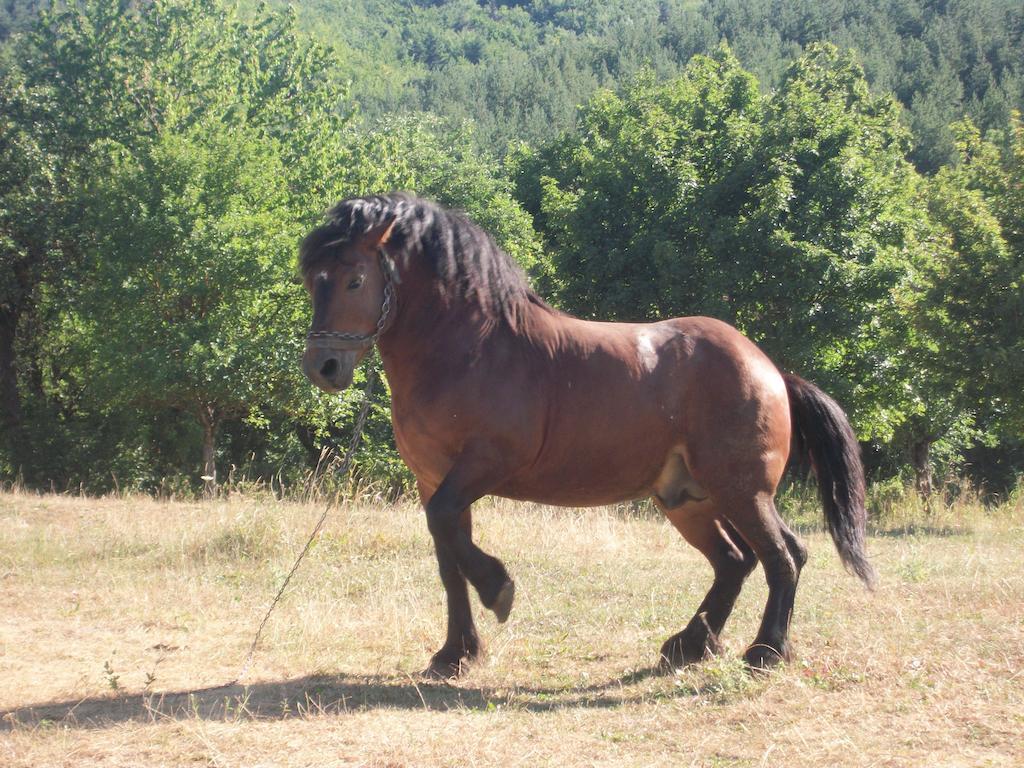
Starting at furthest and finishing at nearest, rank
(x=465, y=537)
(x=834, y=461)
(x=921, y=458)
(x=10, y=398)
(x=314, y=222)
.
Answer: (x=10, y=398) < (x=314, y=222) < (x=921, y=458) < (x=834, y=461) < (x=465, y=537)

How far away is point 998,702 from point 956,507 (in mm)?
10945

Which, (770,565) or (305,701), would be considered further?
(770,565)

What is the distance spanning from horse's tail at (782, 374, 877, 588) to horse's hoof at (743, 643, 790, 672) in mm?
853

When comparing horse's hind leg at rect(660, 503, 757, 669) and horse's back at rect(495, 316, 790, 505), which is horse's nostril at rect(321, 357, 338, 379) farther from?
horse's hind leg at rect(660, 503, 757, 669)

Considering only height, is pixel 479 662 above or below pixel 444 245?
below

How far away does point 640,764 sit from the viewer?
13.0 ft

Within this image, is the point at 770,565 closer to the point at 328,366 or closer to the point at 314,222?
the point at 328,366

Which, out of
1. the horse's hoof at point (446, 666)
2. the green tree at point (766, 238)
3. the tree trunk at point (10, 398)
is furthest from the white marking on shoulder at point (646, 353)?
the tree trunk at point (10, 398)

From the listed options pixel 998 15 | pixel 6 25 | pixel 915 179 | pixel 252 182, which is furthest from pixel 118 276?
pixel 998 15

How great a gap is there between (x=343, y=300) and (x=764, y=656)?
10.4 ft

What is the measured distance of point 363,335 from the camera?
5227 millimetres

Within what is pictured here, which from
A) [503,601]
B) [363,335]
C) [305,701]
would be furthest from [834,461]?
[305,701]

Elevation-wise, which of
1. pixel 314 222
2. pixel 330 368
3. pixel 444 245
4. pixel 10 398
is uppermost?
pixel 314 222

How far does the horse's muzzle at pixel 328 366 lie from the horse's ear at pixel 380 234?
0.67m
